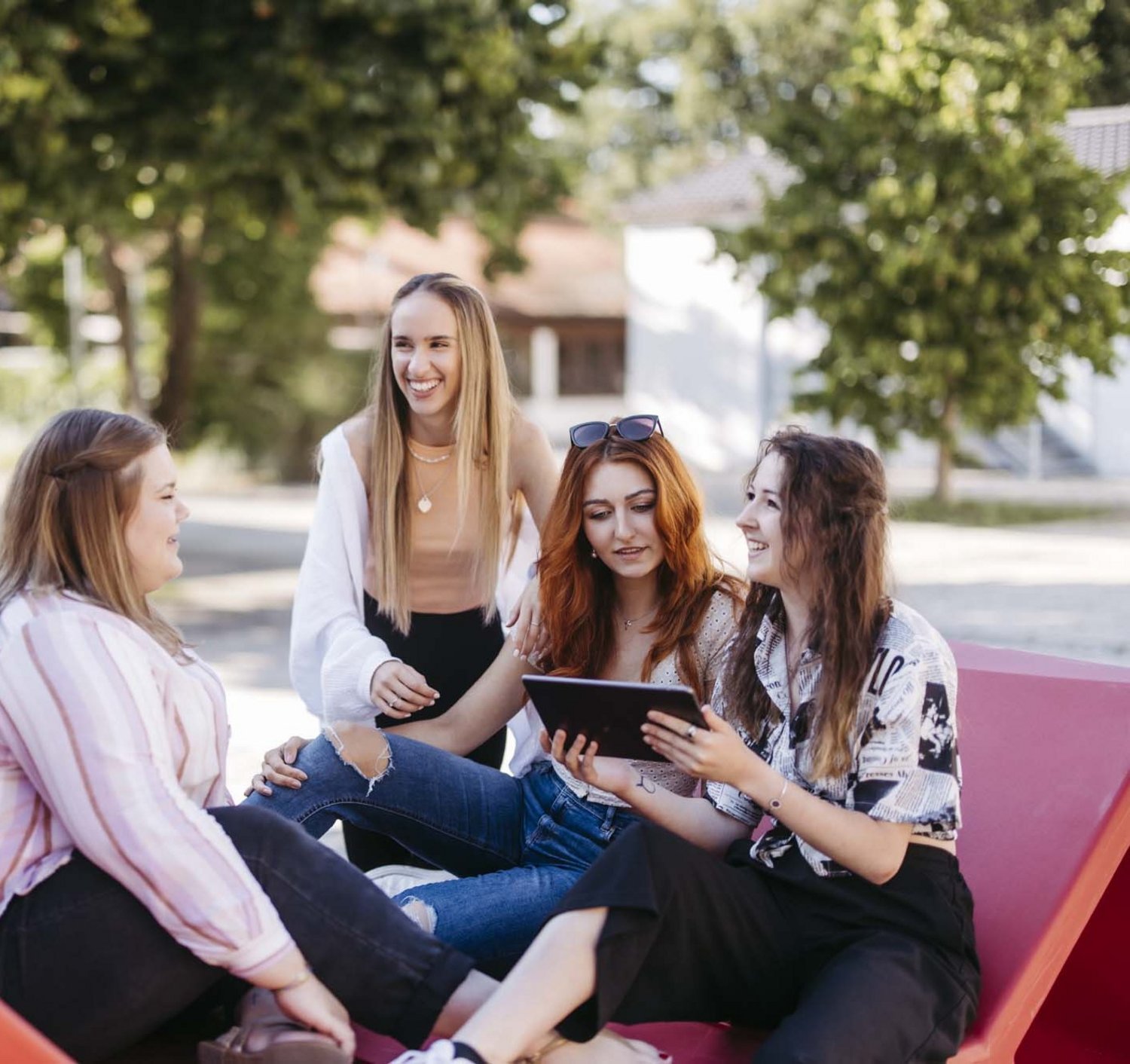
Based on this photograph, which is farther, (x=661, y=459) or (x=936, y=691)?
(x=661, y=459)

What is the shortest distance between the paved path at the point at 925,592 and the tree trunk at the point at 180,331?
6.30ft

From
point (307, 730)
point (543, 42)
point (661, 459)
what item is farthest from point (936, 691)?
point (543, 42)

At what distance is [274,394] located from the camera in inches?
917

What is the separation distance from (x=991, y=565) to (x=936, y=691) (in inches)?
406

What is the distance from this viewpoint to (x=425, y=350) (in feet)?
12.0

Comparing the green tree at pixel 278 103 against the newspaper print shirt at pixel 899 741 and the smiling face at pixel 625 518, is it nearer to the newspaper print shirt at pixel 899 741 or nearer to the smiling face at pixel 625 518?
the smiling face at pixel 625 518

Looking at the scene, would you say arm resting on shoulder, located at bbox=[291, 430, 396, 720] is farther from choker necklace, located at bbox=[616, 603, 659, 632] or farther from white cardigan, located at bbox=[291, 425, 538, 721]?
choker necklace, located at bbox=[616, 603, 659, 632]

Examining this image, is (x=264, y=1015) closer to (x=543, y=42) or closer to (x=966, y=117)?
(x=543, y=42)

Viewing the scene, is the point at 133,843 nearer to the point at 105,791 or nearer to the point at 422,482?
the point at 105,791

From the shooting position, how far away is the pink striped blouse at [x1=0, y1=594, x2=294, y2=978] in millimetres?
2271

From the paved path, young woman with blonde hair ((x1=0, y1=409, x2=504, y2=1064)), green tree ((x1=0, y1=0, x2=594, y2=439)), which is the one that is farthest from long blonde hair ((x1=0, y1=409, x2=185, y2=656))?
green tree ((x1=0, y1=0, x2=594, y2=439))

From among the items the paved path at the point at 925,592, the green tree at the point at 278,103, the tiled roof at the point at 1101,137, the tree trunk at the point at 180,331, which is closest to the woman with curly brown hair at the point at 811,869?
the paved path at the point at 925,592

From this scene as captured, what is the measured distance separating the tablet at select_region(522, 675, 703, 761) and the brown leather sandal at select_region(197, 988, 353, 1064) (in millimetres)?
668

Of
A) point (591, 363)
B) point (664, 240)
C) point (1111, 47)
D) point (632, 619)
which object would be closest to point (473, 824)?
point (632, 619)
